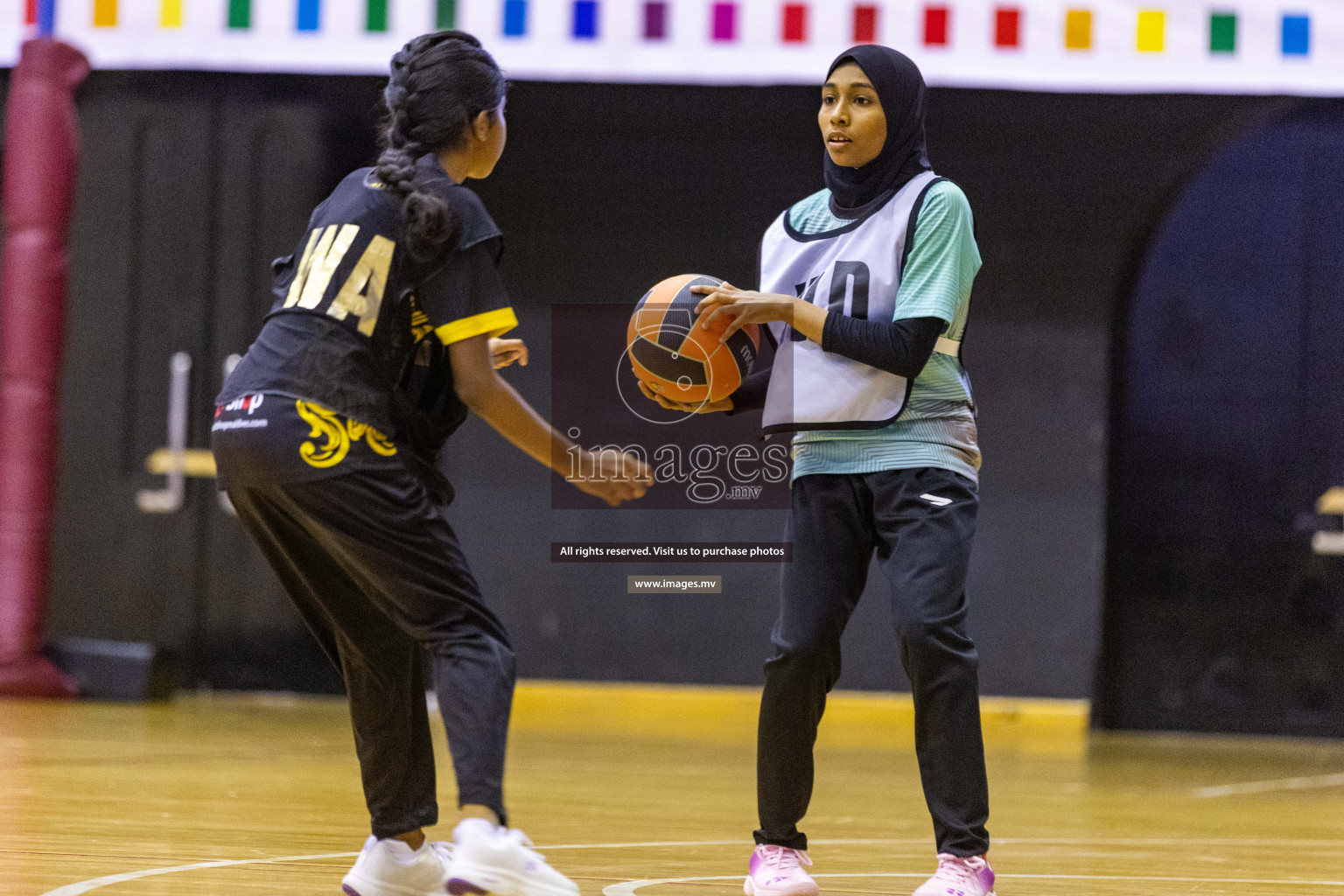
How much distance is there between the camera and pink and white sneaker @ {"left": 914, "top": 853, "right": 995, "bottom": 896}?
2023 millimetres

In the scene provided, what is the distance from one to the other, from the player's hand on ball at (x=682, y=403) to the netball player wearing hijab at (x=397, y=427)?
0.97ft

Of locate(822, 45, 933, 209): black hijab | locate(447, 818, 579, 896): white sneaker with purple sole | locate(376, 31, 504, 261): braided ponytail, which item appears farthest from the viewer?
locate(822, 45, 933, 209): black hijab

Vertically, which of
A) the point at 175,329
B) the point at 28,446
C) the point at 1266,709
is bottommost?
the point at 1266,709

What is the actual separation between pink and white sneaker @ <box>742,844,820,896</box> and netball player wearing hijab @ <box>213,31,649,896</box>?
0.45m

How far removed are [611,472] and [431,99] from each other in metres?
0.56

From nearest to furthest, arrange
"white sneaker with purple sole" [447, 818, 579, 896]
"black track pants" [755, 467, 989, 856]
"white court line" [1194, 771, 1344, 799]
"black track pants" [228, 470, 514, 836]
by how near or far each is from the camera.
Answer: "white sneaker with purple sole" [447, 818, 579, 896] < "black track pants" [228, 470, 514, 836] < "black track pants" [755, 467, 989, 856] < "white court line" [1194, 771, 1344, 799]

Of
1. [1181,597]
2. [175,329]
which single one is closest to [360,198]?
[175,329]

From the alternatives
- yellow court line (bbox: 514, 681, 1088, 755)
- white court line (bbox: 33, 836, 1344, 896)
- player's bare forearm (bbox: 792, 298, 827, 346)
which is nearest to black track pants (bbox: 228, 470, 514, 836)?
white court line (bbox: 33, 836, 1344, 896)

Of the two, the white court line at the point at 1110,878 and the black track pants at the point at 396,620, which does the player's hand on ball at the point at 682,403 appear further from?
the white court line at the point at 1110,878

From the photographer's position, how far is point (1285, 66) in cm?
509

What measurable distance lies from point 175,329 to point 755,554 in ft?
12.6

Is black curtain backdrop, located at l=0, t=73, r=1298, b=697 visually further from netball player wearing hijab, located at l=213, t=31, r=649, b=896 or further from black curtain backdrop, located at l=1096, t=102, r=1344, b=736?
netball player wearing hijab, located at l=213, t=31, r=649, b=896

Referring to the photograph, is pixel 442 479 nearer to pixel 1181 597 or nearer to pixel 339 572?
pixel 339 572

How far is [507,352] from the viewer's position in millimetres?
2195
